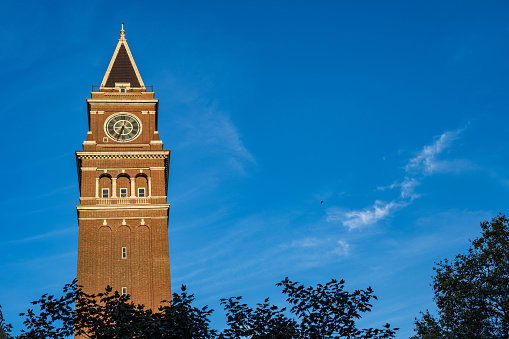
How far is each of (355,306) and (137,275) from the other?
150ft

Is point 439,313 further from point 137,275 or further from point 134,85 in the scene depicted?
point 134,85

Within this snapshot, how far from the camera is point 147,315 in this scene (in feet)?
123

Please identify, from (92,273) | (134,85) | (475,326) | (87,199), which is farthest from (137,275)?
(475,326)

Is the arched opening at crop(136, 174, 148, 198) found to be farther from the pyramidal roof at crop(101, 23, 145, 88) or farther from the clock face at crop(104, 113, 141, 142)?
the pyramidal roof at crop(101, 23, 145, 88)

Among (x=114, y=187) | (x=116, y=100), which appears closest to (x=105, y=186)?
(x=114, y=187)

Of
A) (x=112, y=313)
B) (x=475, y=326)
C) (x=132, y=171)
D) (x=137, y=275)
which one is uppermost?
(x=132, y=171)

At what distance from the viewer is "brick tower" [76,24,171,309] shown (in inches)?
3088

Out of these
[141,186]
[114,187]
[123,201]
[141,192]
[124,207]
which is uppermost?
[141,186]

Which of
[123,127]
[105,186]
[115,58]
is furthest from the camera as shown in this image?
[115,58]

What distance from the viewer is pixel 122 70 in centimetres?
9106

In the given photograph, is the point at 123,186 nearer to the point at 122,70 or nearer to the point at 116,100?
the point at 116,100

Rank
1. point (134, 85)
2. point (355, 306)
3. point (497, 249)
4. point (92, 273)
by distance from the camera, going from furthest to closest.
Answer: point (134, 85), point (92, 273), point (497, 249), point (355, 306)

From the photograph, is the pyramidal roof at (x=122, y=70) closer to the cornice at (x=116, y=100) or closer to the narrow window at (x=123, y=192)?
the cornice at (x=116, y=100)

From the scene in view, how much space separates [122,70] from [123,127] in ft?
28.8
